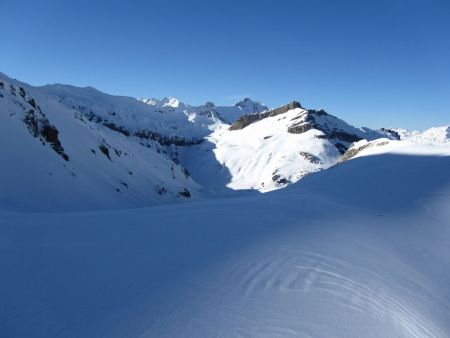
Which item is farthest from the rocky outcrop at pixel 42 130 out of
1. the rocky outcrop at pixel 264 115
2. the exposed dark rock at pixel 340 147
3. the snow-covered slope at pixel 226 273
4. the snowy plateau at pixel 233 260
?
the rocky outcrop at pixel 264 115

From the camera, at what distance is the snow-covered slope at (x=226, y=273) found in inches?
188

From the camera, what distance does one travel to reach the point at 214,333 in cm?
446

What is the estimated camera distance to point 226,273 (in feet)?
20.1

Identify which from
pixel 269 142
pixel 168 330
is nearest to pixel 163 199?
pixel 168 330

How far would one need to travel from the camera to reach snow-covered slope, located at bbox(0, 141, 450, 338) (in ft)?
15.6

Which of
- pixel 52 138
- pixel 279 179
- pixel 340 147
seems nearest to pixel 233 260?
pixel 52 138

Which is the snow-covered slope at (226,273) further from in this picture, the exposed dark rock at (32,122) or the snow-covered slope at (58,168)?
the exposed dark rock at (32,122)

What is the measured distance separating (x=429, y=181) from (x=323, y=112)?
371ft

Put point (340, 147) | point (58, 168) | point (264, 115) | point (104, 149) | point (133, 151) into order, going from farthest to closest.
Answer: point (264, 115), point (340, 147), point (133, 151), point (104, 149), point (58, 168)

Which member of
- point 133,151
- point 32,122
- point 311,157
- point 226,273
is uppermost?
point 311,157

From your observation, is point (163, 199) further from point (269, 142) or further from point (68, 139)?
point (269, 142)

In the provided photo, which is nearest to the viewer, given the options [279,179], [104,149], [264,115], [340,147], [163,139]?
[104,149]

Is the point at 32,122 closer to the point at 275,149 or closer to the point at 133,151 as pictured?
the point at 133,151

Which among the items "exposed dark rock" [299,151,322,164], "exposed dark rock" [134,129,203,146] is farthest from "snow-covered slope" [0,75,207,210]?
"exposed dark rock" [134,129,203,146]
